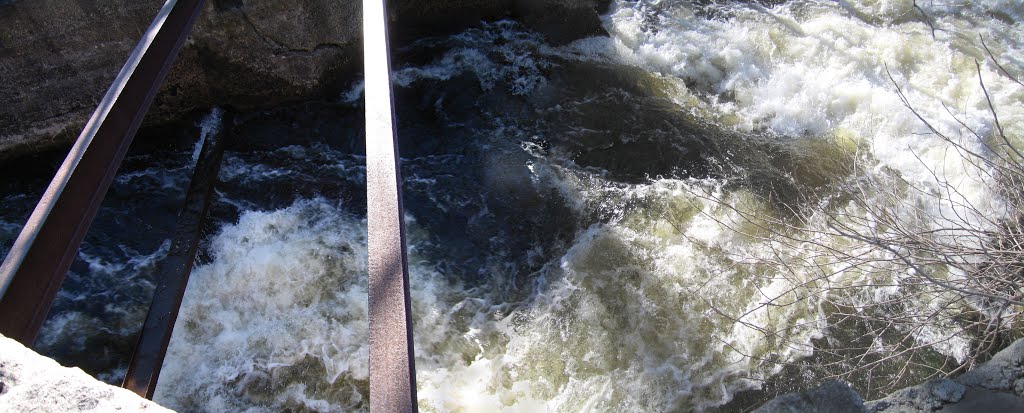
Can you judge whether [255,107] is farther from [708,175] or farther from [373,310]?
[373,310]

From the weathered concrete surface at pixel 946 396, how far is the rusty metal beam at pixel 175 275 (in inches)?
110

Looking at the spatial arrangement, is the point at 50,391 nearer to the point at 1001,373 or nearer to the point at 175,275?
the point at 175,275

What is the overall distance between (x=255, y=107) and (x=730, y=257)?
3938mm

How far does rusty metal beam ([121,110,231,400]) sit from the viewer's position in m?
2.95

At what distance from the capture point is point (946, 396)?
8.25ft

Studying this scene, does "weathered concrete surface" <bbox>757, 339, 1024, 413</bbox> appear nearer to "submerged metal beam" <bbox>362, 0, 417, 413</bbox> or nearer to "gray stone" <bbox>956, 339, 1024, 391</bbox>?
"gray stone" <bbox>956, 339, 1024, 391</bbox>

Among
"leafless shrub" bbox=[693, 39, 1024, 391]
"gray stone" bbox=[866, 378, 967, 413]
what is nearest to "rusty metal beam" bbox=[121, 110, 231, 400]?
"leafless shrub" bbox=[693, 39, 1024, 391]

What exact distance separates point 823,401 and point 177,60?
489 centimetres

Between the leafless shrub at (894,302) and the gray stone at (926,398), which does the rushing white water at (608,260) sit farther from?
the gray stone at (926,398)

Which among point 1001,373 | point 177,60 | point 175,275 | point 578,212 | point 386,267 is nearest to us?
point 386,267

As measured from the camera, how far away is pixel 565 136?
4988 millimetres

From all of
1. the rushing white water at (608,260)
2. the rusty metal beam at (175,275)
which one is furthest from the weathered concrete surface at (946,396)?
the rusty metal beam at (175,275)

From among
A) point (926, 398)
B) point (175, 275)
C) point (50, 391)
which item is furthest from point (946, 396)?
point (175, 275)

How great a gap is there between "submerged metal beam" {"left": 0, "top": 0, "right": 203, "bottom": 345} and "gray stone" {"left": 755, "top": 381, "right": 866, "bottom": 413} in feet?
8.41
